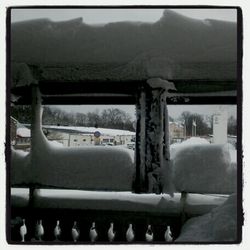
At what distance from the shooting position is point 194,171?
204 centimetres

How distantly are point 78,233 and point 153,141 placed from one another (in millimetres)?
442

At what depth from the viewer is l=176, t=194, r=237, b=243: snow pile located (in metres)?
2.03

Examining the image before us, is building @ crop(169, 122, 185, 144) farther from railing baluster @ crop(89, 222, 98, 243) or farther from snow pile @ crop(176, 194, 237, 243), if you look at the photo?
Answer: railing baluster @ crop(89, 222, 98, 243)

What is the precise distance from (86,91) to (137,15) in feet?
1.11

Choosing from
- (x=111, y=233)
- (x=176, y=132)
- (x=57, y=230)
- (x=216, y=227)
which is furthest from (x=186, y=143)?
(x=57, y=230)

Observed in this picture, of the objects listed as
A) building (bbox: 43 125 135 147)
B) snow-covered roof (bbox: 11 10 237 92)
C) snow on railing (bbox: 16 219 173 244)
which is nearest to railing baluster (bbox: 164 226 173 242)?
snow on railing (bbox: 16 219 173 244)

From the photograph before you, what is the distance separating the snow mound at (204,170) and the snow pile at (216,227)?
0.06 m

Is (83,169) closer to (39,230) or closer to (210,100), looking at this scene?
(39,230)

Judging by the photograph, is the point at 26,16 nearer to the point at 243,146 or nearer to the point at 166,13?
A: the point at 166,13

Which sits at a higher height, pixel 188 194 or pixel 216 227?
pixel 188 194

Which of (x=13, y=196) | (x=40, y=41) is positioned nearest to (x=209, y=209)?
(x=13, y=196)

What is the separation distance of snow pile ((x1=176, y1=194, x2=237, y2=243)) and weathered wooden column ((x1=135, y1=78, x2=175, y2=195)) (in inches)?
6.1

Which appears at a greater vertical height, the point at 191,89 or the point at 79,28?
the point at 79,28

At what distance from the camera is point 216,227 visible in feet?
6.68
